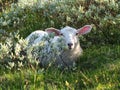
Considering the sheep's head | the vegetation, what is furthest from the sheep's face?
the vegetation

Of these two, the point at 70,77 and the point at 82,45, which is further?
the point at 82,45

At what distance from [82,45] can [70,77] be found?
240 cm

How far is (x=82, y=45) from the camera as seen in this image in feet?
31.6

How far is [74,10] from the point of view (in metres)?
9.30

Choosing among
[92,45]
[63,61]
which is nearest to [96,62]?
[63,61]

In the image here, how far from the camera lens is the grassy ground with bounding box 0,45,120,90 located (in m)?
6.73

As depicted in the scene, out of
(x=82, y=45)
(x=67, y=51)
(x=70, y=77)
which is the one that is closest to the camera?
(x=70, y=77)

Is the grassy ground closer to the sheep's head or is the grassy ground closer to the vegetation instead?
the vegetation

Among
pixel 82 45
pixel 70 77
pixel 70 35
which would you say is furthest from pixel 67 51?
pixel 70 77

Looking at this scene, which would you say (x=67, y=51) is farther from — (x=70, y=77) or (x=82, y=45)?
(x=70, y=77)

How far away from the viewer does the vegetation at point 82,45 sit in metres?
6.88

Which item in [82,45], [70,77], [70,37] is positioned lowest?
[82,45]

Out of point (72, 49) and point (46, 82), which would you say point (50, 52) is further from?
point (46, 82)

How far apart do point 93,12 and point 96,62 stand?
1761 mm
